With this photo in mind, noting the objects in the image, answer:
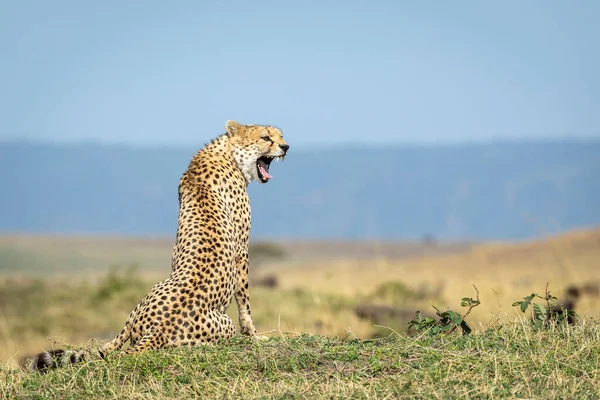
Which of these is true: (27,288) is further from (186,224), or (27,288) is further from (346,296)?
(186,224)

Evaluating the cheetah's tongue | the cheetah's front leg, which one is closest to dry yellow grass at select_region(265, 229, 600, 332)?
the cheetah's tongue

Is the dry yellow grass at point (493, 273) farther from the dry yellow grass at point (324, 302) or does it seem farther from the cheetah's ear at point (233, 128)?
the cheetah's ear at point (233, 128)

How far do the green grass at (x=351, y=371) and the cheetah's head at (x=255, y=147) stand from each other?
1452 mm

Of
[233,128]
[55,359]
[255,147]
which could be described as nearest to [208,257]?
[55,359]

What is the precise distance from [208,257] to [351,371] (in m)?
1.15

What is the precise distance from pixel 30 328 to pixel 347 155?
18374cm

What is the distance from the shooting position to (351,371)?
4887mm

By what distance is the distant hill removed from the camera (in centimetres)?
15925

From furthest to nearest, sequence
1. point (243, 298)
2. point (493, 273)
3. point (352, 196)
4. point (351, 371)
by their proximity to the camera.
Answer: point (352, 196), point (493, 273), point (243, 298), point (351, 371)

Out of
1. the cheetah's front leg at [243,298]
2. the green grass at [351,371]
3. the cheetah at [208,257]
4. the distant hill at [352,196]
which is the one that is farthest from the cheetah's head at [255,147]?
the distant hill at [352,196]

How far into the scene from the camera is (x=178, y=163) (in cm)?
19262

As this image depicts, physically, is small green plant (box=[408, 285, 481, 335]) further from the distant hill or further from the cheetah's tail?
the distant hill

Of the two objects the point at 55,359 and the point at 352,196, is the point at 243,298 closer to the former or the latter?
the point at 55,359

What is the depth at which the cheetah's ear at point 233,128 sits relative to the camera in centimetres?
654
